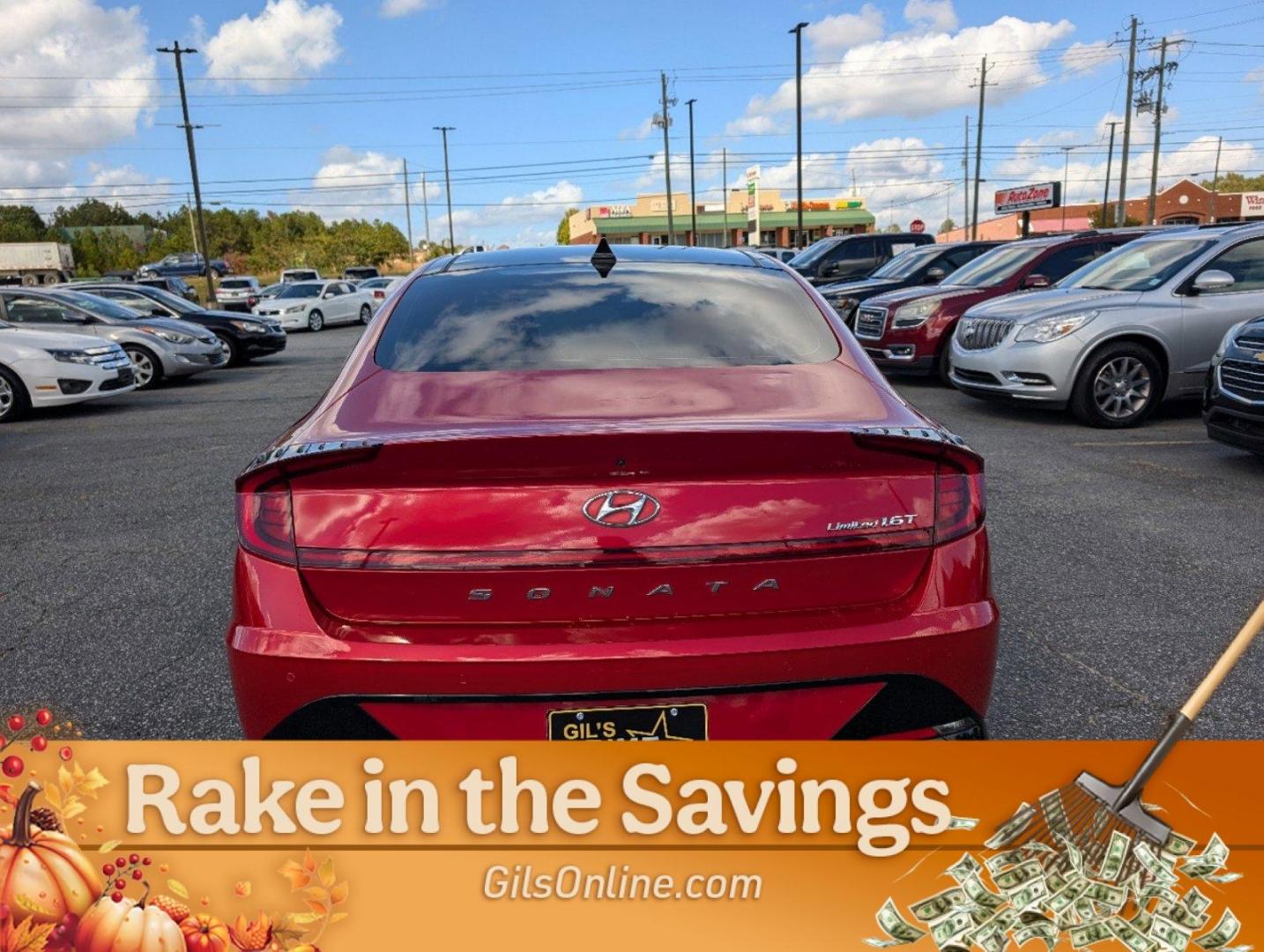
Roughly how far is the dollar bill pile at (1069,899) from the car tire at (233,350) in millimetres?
17829

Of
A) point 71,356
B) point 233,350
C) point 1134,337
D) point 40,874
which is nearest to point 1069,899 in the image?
point 40,874

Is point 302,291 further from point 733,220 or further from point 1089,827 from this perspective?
point 733,220

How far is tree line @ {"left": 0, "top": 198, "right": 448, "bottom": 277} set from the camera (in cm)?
9144

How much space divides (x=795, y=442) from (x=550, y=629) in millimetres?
634

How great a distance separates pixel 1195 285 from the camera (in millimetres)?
9008

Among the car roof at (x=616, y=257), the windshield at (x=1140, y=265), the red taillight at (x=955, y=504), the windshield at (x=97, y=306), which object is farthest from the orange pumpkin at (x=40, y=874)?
the windshield at (x=97, y=306)

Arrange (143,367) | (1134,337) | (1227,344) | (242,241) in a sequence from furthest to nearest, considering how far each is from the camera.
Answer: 1. (242,241)
2. (143,367)
3. (1134,337)
4. (1227,344)

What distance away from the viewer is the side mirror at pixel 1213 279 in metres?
8.47

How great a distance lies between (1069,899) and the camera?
177cm

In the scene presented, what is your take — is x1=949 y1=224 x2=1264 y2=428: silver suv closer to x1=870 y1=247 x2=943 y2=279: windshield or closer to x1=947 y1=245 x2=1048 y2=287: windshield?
x1=947 y1=245 x2=1048 y2=287: windshield

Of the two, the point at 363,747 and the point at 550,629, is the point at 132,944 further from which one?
the point at 550,629

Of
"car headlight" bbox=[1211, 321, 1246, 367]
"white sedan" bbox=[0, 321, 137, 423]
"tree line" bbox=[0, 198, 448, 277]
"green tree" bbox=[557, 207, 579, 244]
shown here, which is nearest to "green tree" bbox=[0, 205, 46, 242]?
"tree line" bbox=[0, 198, 448, 277]

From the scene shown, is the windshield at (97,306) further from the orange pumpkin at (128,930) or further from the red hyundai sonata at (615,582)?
the orange pumpkin at (128,930)

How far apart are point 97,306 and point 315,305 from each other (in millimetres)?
15316
